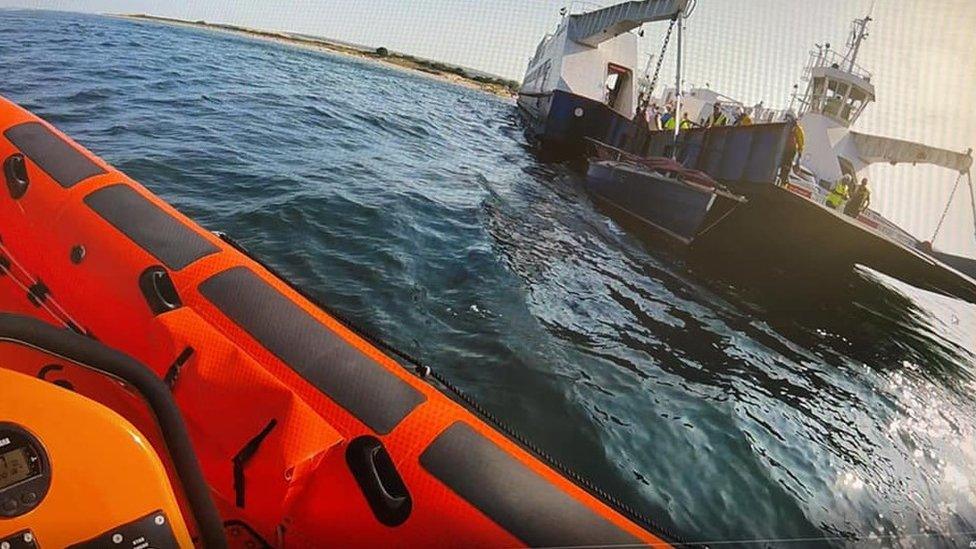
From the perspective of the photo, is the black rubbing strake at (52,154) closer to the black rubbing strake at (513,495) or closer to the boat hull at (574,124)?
the black rubbing strake at (513,495)

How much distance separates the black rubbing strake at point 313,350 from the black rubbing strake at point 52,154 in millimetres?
1275

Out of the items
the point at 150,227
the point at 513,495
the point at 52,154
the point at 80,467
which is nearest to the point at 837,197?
the point at 513,495

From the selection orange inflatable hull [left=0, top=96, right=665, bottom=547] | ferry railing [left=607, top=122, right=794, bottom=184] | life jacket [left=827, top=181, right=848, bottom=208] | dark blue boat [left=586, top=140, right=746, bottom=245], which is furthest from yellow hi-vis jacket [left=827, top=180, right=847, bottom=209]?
orange inflatable hull [left=0, top=96, right=665, bottom=547]

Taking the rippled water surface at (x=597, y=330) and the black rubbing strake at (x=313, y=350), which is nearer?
the black rubbing strake at (x=313, y=350)

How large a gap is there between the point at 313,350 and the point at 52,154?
7.52ft

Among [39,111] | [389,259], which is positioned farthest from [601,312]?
[39,111]

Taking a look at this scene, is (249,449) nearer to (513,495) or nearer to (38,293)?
(513,495)

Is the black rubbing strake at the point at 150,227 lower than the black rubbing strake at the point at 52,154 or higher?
lower

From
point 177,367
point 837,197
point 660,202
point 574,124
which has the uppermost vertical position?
point 574,124

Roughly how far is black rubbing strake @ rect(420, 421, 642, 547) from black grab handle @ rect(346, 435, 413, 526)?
142mm

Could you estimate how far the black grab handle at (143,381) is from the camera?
3.56ft

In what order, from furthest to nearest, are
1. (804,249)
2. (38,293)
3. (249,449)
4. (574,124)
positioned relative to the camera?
(574,124) < (804,249) < (38,293) < (249,449)

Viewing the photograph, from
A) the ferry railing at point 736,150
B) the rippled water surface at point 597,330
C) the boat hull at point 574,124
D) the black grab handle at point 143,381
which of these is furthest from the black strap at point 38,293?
the boat hull at point 574,124

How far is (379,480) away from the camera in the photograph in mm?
1778
